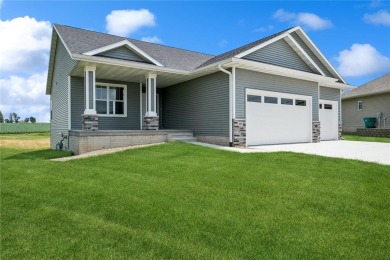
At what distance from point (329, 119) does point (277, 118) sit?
19.7ft

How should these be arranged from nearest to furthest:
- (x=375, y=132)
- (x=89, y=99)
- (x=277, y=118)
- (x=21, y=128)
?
(x=89, y=99)
(x=277, y=118)
(x=375, y=132)
(x=21, y=128)

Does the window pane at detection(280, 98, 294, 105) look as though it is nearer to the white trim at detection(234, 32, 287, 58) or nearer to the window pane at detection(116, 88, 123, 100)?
the white trim at detection(234, 32, 287, 58)

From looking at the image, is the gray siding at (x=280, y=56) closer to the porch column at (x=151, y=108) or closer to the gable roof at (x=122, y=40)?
the gable roof at (x=122, y=40)

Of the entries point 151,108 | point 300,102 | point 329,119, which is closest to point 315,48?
point 300,102

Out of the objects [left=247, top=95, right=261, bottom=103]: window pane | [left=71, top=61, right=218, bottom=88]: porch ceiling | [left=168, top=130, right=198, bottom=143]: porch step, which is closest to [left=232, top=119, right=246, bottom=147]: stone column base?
[left=247, top=95, right=261, bottom=103]: window pane

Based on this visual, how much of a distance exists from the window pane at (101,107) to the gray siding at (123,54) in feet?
8.81

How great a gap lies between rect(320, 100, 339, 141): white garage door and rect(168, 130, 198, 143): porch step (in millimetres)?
8373

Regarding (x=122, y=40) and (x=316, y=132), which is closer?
(x=122, y=40)

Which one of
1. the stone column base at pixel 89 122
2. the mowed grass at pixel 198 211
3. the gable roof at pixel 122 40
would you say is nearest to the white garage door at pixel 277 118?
the gable roof at pixel 122 40

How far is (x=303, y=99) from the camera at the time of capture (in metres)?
14.6

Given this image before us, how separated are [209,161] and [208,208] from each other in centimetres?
351

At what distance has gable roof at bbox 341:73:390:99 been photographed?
22712mm

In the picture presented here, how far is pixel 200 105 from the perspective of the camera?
13.6 meters

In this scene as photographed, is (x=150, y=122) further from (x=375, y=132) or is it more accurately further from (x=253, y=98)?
(x=375, y=132)
